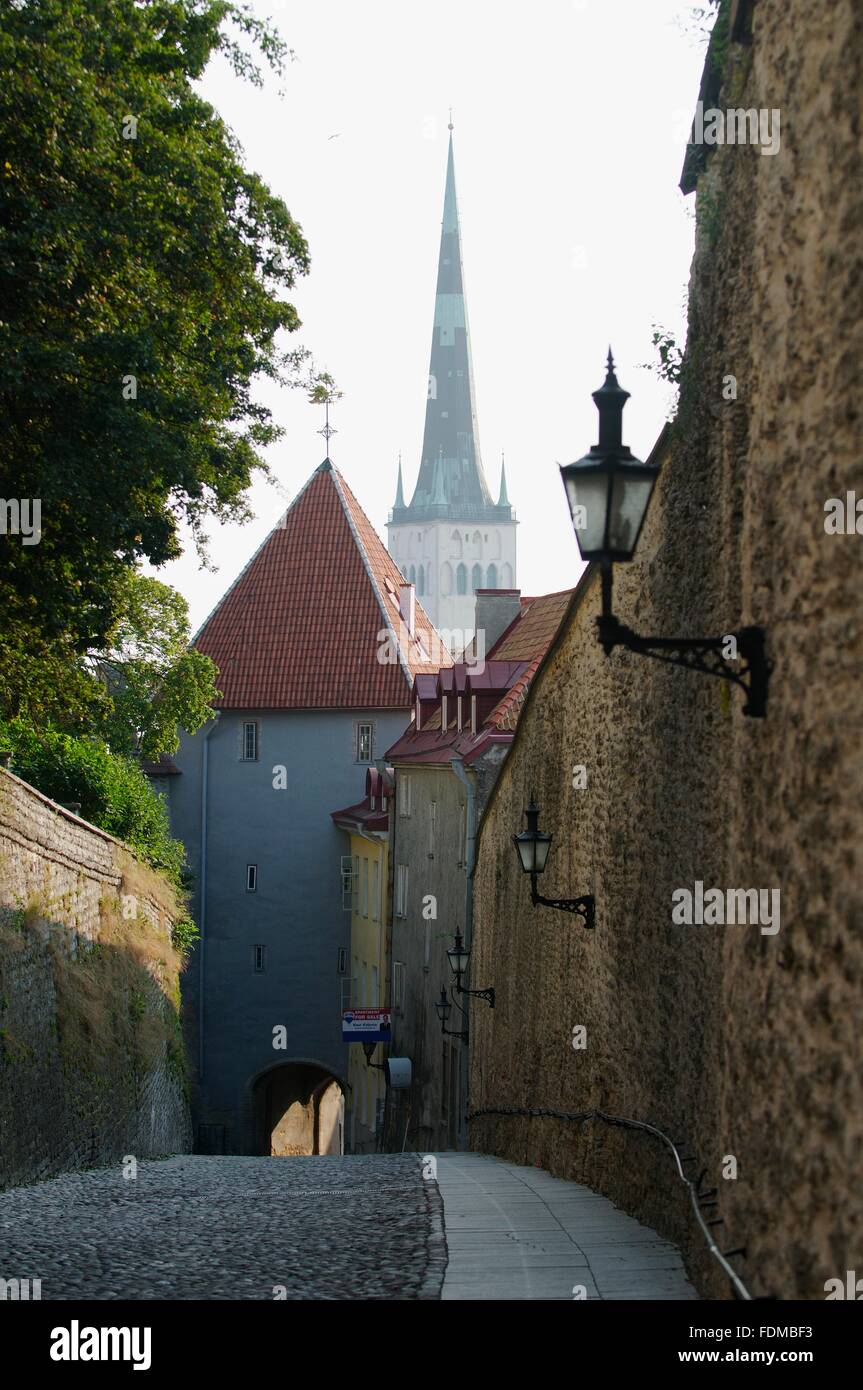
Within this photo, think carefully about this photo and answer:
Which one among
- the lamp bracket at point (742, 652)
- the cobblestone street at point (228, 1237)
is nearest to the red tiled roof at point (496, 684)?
the cobblestone street at point (228, 1237)

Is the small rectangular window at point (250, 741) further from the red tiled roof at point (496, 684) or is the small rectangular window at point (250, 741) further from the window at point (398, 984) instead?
the window at point (398, 984)

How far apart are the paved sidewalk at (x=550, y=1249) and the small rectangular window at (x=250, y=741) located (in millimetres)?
27290

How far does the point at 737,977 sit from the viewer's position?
5.93 meters

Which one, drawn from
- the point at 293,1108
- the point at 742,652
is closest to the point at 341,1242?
the point at 742,652

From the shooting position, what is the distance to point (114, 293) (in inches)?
505

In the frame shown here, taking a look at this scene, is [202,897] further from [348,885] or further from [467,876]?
[467,876]

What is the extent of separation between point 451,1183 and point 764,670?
789 centimetres

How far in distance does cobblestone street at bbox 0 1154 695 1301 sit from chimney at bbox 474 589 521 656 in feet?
67.3

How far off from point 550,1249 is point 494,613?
2552 cm

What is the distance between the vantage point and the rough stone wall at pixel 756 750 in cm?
455

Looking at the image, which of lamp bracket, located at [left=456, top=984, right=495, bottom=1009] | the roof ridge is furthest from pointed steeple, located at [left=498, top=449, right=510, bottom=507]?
lamp bracket, located at [left=456, top=984, right=495, bottom=1009]

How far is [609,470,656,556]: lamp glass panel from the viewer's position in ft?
19.6
